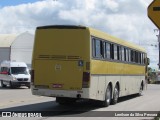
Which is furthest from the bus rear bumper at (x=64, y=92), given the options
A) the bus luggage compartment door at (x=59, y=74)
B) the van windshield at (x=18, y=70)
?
the van windshield at (x=18, y=70)

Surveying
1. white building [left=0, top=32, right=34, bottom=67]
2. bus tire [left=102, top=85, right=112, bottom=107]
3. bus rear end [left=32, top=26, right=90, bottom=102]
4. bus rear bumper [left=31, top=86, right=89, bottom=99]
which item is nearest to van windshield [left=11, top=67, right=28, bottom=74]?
bus tire [left=102, top=85, right=112, bottom=107]

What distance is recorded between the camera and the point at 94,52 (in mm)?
16000

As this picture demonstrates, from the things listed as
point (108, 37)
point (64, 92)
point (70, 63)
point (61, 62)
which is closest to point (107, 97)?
point (108, 37)

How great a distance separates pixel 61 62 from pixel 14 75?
64.2 ft

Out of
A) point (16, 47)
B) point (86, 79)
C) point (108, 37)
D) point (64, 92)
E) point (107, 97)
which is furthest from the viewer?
→ point (16, 47)

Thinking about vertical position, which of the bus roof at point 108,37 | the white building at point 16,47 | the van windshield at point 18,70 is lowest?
the van windshield at point 18,70

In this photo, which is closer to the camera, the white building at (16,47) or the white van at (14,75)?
the white van at (14,75)

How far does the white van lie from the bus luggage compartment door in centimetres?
1868

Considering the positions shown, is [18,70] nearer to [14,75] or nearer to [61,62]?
[14,75]

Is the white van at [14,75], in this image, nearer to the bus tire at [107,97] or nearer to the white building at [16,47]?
the bus tire at [107,97]

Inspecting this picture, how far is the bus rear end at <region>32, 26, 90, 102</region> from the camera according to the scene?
15391mm

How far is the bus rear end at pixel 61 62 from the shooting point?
15.4m

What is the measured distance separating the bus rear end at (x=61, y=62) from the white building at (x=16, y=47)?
61748 mm

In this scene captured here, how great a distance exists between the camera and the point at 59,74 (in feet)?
51.4
